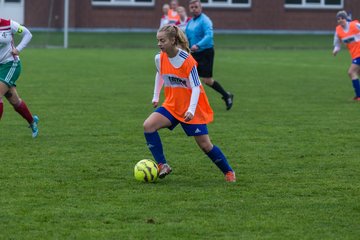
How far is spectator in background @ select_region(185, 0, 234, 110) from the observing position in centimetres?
1579

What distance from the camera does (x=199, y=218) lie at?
7262 mm

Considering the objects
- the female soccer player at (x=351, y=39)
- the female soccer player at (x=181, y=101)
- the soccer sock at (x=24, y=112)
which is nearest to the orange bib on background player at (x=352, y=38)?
the female soccer player at (x=351, y=39)

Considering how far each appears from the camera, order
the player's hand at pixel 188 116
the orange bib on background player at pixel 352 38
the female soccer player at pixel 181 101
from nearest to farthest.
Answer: the player's hand at pixel 188 116 → the female soccer player at pixel 181 101 → the orange bib on background player at pixel 352 38

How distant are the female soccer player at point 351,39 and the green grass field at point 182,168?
0.57 m

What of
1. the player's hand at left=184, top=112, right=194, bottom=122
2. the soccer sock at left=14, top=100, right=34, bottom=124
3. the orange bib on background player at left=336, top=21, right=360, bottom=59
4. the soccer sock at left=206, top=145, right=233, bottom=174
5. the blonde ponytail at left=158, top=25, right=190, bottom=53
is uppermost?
the blonde ponytail at left=158, top=25, right=190, bottom=53

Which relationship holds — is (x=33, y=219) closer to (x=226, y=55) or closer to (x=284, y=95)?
(x=284, y=95)

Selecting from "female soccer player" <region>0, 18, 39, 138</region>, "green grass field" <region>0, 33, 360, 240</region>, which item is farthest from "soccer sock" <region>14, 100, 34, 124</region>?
"female soccer player" <region>0, 18, 39, 138</region>

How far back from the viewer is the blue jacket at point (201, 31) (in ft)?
52.4

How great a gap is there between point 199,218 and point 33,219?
129 centimetres

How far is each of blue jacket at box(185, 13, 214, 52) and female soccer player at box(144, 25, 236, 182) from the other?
6.77 metres

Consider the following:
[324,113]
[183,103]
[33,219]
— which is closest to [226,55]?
[324,113]

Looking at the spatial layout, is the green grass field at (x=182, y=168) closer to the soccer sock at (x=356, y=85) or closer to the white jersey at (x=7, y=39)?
the soccer sock at (x=356, y=85)

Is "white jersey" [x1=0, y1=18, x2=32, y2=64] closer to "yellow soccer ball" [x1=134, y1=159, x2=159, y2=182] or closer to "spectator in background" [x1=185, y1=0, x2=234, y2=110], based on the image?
"yellow soccer ball" [x1=134, y1=159, x2=159, y2=182]

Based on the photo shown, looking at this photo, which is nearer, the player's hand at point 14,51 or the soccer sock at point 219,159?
the soccer sock at point 219,159
